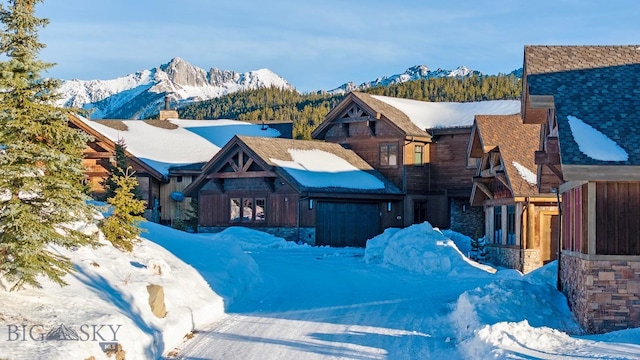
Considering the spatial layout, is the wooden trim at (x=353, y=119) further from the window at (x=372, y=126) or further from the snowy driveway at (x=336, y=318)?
the snowy driveway at (x=336, y=318)

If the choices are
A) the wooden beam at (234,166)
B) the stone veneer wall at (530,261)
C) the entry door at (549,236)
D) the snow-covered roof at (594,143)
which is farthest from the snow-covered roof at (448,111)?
the snow-covered roof at (594,143)

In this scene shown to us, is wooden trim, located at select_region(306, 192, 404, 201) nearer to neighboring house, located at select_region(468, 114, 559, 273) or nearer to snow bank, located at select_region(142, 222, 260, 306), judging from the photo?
neighboring house, located at select_region(468, 114, 559, 273)

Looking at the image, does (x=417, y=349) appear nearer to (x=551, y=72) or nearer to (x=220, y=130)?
(x=551, y=72)

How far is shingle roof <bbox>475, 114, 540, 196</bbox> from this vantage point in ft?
91.8

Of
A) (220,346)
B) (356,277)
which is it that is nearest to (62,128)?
(220,346)

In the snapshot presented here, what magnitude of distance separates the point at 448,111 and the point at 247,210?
1351 centimetres

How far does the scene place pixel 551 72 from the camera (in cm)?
1684

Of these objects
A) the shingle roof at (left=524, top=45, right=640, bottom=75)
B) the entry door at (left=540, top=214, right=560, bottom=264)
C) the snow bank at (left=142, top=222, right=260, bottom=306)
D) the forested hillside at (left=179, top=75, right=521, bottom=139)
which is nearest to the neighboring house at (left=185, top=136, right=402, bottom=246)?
the entry door at (left=540, top=214, right=560, bottom=264)

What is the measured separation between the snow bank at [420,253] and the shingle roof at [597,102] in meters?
10.5

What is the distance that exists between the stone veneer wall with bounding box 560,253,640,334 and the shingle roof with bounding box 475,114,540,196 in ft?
42.5

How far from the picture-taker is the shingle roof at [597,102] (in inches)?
564

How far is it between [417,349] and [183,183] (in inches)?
1275

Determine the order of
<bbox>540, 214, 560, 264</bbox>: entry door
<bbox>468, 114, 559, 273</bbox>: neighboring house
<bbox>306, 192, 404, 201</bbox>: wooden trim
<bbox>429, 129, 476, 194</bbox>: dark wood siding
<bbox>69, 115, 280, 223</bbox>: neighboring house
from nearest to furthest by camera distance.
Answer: <bbox>468, 114, 559, 273</bbox>: neighboring house
<bbox>540, 214, 560, 264</bbox>: entry door
<bbox>306, 192, 404, 201</bbox>: wooden trim
<bbox>69, 115, 280, 223</bbox>: neighboring house
<bbox>429, 129, 476, 194</bbox>: dark wood siding

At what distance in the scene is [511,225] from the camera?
2992cm
